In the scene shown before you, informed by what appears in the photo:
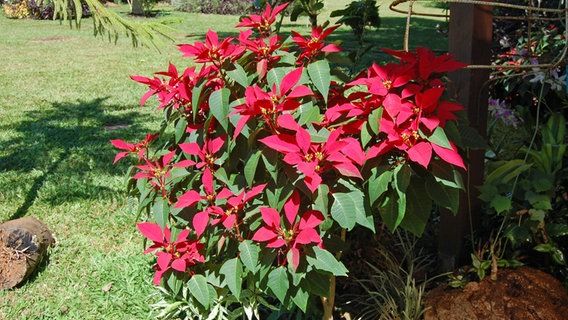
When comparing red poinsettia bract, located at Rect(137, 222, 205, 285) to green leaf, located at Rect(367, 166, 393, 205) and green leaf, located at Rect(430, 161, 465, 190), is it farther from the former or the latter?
green leaf, located at Rect(430, 161, 465, 190)

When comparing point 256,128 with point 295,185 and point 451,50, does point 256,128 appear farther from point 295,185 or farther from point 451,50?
point 451,50

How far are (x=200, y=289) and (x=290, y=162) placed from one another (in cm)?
74

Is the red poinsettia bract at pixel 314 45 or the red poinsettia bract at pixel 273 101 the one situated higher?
the red poinsettia bract at pixel 314 45

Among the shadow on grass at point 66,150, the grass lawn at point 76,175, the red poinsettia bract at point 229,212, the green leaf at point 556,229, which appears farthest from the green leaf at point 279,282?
the shadow on grass at point 66,150

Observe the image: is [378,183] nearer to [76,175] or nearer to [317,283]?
[317,283]

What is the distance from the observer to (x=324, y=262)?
1.89 meters

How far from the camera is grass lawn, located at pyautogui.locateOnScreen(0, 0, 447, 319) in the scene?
3223mm

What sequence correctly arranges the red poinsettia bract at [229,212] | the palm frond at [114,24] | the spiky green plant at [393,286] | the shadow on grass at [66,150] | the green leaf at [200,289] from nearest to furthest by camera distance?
the red poinsettia bract at [229,212]
the green leaf at [200,289]
the spiky green plant at [393,286]
the palm frond at [114,24]
the shadow on grass at [66,150]

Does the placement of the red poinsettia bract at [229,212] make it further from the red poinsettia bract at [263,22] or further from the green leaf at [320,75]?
the red poinsettia bract at [263,22]

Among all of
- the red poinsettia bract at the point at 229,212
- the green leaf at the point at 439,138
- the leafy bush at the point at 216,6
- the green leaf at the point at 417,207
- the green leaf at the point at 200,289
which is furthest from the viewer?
the leafy bush at the point at 216,6

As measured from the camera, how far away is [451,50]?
2432mm

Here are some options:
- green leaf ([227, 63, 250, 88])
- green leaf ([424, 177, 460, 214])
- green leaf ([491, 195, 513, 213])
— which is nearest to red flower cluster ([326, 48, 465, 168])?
green leaf ([424, 177, 460, 214])

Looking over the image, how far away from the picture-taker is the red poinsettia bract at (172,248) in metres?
2.19

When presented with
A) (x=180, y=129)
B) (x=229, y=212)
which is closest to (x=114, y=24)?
(x=180, y=129)
